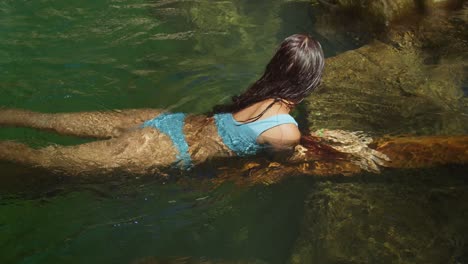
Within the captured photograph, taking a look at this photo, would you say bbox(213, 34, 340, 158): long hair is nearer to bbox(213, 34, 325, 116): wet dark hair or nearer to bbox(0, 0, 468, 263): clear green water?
bbox(213, 34, 325, 116): wet dark hair

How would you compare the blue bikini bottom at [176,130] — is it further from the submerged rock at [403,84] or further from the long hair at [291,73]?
the submerged rock at [403,84]

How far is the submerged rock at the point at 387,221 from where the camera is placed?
11.4 feet

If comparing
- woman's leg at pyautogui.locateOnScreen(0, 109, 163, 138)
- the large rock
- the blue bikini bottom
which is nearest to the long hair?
the blue bikini bottom

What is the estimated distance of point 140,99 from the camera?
19.2 ft

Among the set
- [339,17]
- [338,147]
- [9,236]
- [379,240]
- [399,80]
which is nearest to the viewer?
A: [379,240]

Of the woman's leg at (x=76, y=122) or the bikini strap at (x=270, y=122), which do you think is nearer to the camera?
the bikini strap at (x=270, y=122)

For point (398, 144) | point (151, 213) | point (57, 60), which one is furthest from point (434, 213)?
point (57, 60)

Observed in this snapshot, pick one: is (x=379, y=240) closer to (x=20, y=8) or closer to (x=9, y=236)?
(x=9, y=236)

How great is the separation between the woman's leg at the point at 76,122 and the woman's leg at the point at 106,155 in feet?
0.88

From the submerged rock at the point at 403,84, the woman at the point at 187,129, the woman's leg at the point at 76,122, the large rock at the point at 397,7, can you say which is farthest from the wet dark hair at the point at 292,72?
the large rock at the point at 397,7

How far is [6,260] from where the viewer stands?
12.1 ft

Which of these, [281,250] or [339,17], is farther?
[339,17]

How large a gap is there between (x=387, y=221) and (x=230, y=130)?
1515mm

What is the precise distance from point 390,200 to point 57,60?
4673mm
